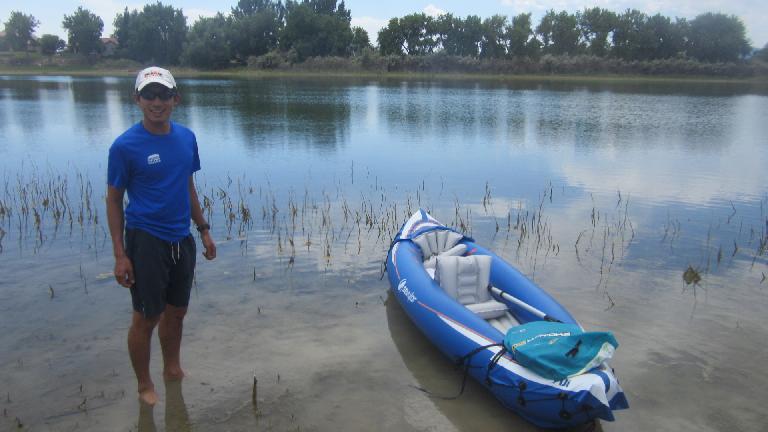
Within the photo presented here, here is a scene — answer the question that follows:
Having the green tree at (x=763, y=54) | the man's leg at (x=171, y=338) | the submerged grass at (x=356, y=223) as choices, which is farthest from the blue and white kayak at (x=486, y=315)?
the green tree at (x=763, y=54)

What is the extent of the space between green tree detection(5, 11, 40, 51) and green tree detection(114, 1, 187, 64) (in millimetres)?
16148

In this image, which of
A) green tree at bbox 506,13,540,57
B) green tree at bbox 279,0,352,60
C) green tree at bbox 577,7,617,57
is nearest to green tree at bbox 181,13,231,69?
green tree at bbox 279,0,352,60

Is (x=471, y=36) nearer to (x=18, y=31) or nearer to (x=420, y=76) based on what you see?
(x=420, y=76)

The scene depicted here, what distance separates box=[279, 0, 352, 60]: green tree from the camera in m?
72.8

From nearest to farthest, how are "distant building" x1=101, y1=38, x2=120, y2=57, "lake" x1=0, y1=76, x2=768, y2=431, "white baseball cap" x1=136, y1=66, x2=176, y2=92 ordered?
1. "white baseball cap" x1=136, y1=66, x2=176, y2=92
2. "lake" x1=0, y1=76, x2=768, y2=431
3. "distant building" x1=101, y1=38, x2=120, y2=57

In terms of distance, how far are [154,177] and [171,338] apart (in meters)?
1.38

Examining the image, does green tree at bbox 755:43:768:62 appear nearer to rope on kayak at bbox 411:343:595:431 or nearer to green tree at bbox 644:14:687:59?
green tree at bbox 644:14:687:59

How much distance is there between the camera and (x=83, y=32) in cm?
8412

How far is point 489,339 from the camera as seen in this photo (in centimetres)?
430

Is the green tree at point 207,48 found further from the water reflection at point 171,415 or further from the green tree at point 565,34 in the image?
the water reflection at point 171,415

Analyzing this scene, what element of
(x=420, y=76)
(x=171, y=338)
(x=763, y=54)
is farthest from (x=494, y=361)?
(x=763, y=54)

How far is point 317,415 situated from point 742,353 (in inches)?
162

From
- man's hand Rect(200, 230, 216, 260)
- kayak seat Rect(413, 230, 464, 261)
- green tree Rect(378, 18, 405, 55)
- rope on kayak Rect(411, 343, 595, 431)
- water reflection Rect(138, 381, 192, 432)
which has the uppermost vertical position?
green tree Rect(378, 18, 405, 55)

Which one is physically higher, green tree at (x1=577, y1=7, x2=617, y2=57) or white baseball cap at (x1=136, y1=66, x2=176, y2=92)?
green tree at (x1=577, y1=7, x2=617, y2=57)
